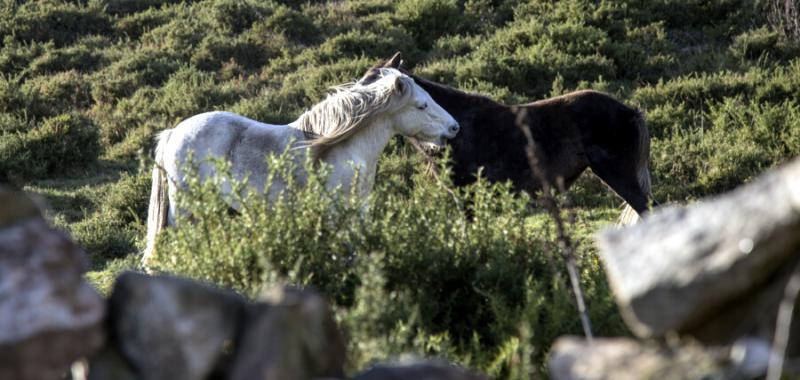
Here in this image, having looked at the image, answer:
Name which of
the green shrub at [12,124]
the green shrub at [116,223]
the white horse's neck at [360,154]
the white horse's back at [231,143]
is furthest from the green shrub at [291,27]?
the white horse's back at [231,143]

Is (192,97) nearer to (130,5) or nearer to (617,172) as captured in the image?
(130,5)

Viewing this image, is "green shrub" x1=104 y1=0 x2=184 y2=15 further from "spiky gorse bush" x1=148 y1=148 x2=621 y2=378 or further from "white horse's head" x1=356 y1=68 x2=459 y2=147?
"spiky gorse bush" x1=148 y1=148 x2=621 y2=378

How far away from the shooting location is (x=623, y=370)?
3041 mm

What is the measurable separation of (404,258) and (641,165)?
4293 mm

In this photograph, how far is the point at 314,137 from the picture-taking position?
753 cm

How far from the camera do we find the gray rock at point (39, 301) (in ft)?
9.72

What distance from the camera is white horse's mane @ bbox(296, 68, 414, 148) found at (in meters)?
7.51

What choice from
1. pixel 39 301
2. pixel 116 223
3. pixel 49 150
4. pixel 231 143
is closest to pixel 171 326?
pixel 39 301

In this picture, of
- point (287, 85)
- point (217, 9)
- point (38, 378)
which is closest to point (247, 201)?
point (38, 378)

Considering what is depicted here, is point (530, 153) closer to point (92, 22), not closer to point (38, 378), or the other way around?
point (38, 378)

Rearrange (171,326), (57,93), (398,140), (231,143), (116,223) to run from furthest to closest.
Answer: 1. (57,93)
2. (398,140)
3. (116,223)
4. (231,143)
5. (171,326)

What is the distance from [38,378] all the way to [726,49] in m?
14.3

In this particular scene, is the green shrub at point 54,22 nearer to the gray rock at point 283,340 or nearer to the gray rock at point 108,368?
the gray rock at point 108,368

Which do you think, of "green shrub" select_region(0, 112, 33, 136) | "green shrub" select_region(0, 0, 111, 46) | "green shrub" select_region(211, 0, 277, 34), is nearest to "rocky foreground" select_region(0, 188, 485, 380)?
"green shrub" select_region(0, 112, 33, 136)
